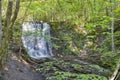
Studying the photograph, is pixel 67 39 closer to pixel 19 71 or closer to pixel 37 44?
pixel 37 44

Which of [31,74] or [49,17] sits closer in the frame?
[31,74]

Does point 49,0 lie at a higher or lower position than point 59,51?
higher

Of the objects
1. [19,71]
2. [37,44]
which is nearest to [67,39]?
[37,44]

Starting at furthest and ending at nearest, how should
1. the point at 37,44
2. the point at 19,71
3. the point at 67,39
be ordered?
the point at 37,44, the point at 67,39, the point at 19,71

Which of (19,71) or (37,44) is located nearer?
(19,71)

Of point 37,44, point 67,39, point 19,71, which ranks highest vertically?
point 67,39

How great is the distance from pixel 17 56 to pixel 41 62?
122 centimetres

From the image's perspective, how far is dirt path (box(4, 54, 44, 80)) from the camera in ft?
Result: 25.0

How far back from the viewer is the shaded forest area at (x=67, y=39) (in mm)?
5465

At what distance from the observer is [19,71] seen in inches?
328

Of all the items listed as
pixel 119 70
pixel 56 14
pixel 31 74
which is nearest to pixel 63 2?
pixel 31 74

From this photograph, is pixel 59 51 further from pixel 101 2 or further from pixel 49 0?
pixel 101 2

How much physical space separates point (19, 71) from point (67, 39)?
3428mm

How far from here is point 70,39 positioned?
10.8 metres
